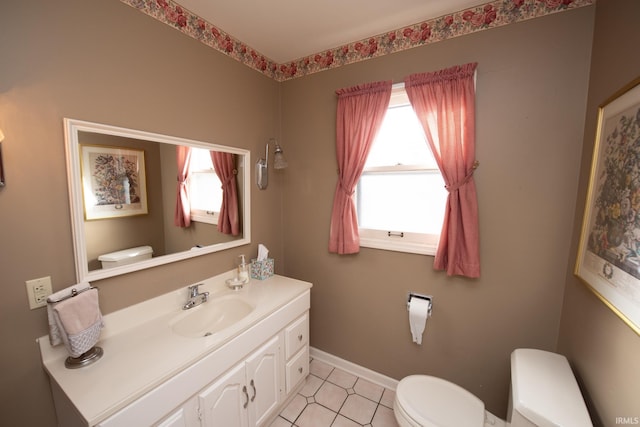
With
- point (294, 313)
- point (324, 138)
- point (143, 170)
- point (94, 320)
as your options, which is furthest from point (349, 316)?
point (143, 170)

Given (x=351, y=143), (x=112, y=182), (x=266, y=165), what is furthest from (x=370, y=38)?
(x=112, y=182)

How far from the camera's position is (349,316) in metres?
2.03

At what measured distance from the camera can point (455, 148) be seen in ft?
4.89

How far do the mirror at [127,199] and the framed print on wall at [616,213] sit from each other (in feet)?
6.50

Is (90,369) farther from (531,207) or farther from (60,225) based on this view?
(531,207)

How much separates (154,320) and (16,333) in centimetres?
50

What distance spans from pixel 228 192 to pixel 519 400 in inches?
75.3

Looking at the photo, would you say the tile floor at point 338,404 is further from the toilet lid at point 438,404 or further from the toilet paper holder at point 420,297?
the toilet paper holder at point 420,297

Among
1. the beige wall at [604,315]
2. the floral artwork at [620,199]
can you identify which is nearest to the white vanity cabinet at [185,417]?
the beige wall at [604,315]

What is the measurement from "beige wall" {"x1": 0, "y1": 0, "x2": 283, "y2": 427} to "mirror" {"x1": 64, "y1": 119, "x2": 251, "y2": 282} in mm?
48

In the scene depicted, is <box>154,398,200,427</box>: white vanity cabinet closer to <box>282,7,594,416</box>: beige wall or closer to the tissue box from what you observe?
the tissue box

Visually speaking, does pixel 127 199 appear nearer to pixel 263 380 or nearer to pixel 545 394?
pixel 263 380

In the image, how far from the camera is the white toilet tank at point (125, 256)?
47.7 inches

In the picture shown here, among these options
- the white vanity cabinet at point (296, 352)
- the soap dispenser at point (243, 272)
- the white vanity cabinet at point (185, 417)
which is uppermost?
the soap dispenser at point (243, 272)
